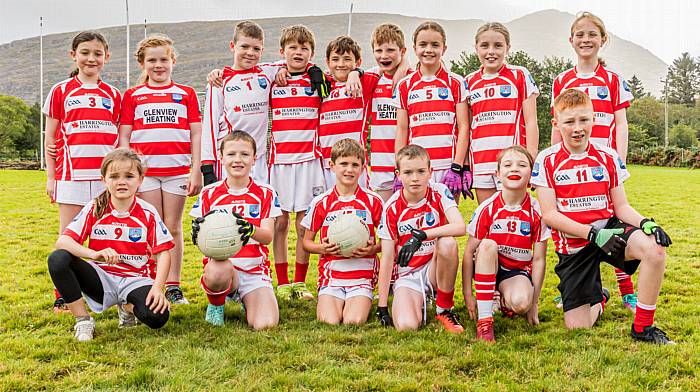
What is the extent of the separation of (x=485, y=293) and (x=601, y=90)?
194 cm

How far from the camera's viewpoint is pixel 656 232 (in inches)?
137

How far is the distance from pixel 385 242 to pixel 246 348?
1293 millimetres

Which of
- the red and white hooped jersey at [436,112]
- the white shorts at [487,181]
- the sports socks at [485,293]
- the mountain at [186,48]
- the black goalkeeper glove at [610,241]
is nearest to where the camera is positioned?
the black goalkeeper glove at [610,241]

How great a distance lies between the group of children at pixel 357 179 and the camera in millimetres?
3920

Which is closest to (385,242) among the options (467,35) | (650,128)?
(650,128)

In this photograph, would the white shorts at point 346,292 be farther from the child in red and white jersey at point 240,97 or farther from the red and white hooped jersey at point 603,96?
the red and white hooped jersey at point 603,96

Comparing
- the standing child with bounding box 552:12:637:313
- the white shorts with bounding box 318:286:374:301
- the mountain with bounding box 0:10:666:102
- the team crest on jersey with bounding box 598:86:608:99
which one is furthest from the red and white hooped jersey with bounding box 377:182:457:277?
the mountain with bounding box 0:10:666:102

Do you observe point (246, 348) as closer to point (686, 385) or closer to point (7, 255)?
point (686, 385)

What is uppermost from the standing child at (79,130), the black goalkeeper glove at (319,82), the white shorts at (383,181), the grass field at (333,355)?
the black goalkeeper glove at (319,82)

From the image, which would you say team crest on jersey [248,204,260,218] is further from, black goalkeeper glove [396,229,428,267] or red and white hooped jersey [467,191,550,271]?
red and white hooped jersey [467,191,550,271]

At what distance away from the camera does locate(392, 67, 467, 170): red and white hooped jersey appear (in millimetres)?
4734

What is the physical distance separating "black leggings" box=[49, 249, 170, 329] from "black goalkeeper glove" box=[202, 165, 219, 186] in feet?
3.43

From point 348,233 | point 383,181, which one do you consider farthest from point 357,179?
point 383,181

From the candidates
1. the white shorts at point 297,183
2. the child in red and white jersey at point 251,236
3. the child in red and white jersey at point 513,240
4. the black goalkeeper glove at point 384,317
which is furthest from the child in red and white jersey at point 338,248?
the child in red and white jersey at point 513,240
